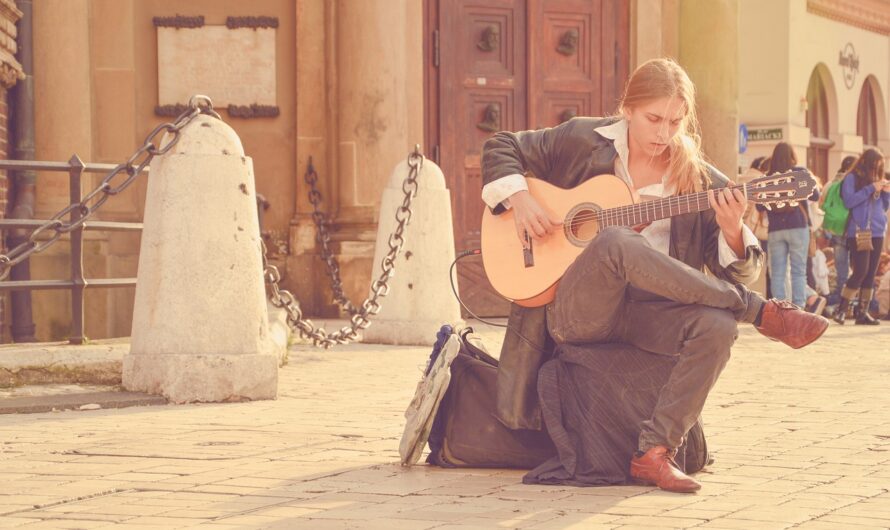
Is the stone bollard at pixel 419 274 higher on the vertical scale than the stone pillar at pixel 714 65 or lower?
lower

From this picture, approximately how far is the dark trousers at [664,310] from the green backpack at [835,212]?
11.3 meters

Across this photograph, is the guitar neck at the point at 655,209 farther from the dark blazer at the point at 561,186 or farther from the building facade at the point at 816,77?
the building facade at the point at 816,77

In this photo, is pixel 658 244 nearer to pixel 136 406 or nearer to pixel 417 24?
pixel 136 406

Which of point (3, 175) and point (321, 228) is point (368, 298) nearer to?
point (3, 175)

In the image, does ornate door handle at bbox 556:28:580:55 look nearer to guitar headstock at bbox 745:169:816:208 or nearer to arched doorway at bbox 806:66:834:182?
guitar headstock at bbox 745:169:816:208

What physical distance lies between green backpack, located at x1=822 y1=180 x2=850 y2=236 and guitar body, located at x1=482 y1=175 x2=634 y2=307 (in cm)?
1112

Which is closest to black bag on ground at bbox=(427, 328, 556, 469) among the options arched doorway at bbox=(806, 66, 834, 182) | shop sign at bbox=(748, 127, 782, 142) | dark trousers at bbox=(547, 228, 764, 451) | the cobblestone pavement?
the cobblestone pavement

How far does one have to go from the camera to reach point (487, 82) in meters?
15.7

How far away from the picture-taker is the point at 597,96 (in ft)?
53.7

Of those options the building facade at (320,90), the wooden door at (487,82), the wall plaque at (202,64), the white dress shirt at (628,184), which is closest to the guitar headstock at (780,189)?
the white dress shirt at (628,184)

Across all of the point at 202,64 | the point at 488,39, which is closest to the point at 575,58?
the point at 488,39

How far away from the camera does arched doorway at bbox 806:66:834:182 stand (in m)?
30.0

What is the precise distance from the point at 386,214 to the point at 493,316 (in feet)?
12.1

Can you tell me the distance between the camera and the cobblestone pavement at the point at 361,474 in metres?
4.95
